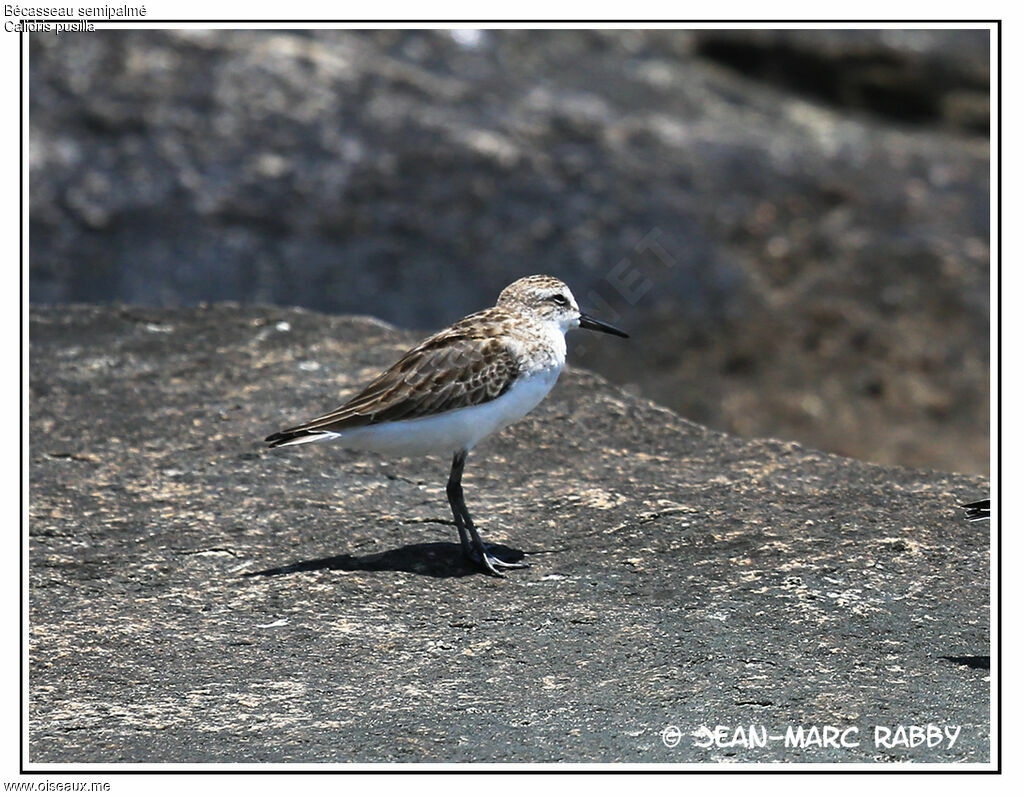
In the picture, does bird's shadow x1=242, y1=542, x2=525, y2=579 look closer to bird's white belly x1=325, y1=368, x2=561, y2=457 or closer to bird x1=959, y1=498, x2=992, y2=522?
bird's white belly x1=325, y1=368, x2=561, y2=457

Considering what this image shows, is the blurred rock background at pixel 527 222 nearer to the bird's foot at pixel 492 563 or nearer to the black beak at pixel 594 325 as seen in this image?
the black beak at pixel 594 325

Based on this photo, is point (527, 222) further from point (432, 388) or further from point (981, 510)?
point (981, 510)

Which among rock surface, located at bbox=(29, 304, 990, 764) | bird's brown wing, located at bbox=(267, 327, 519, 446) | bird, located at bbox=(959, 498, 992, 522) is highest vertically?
bird's brown wing, located at bbox=(267, 327, 519, 446)

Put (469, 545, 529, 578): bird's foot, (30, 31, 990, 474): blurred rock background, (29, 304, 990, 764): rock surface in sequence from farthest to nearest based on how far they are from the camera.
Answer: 1. (30, 31, 990, 474): blurred rock background
2. (469, 545, 529, 578): bird's foot
3. (29, 304, 990, 764): rock surface

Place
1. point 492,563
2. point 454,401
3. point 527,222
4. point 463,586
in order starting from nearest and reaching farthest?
point 463,586 < point 492,563 < point 454,401 < point 527,222

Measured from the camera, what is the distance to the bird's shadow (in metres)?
8.07

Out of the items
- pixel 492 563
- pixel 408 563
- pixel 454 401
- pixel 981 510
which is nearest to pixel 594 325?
pixel 454 401

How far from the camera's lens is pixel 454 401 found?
8.12 m

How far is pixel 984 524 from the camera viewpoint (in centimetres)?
847

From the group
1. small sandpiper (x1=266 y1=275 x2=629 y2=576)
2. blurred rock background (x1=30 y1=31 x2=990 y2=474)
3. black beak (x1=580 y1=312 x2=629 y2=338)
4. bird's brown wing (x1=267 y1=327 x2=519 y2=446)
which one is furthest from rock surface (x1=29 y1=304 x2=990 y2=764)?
blurred rock background (x1=30 y1=31 x2=990 y2=474)

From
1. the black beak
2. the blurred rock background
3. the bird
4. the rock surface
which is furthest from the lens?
the blurred rock background

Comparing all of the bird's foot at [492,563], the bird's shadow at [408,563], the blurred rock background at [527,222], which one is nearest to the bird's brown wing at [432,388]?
the bird's shadow at [408,563]

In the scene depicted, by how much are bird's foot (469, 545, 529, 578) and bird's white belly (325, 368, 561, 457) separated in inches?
24.6

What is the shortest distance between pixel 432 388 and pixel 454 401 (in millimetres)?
148
